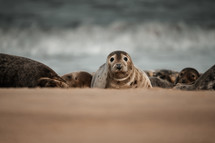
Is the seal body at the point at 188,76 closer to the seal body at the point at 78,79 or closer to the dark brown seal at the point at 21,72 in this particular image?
the seal body at the point at 78,79

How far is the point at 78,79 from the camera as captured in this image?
9.30 meters

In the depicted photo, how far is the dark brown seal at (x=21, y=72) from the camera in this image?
547 centimetres

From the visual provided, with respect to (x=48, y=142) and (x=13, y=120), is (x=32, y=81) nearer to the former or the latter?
(x=13, y=120)

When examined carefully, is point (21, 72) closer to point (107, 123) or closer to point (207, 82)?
point (207, 82)

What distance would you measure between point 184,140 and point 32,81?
469 cm

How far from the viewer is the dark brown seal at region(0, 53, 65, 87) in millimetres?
5469

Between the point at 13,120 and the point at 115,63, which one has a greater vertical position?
the point at 115,63

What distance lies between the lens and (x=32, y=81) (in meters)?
5.48

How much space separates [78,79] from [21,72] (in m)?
3.77

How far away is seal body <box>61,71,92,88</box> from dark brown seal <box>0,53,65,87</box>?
3.19 metres

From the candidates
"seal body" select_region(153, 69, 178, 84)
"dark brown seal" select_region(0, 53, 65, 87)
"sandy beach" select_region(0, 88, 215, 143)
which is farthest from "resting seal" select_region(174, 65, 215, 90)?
"seal body" select_region(153, 69, 178, 84)

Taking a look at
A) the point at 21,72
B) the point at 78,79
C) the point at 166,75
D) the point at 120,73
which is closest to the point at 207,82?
the point at 120,73

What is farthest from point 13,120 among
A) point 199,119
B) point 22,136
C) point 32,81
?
point 32,81

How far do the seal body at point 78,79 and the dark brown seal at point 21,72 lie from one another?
319 centimetres
